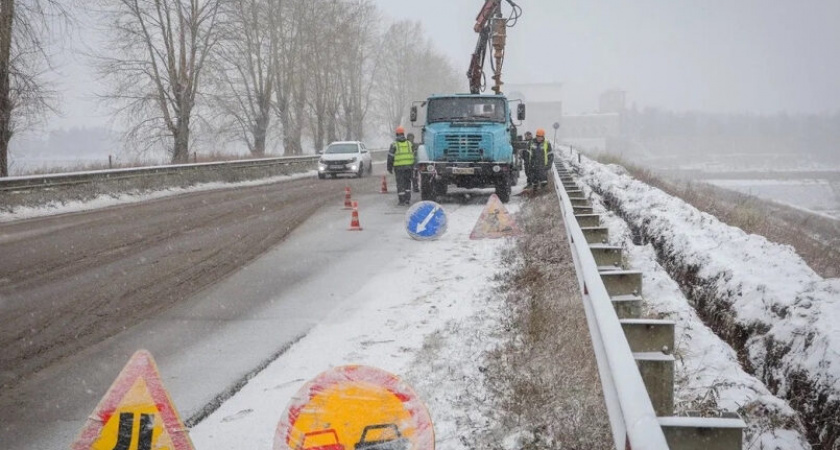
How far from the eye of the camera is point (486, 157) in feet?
51.8

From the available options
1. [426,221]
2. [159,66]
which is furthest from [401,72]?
[426,221]

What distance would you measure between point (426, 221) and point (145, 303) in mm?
5137

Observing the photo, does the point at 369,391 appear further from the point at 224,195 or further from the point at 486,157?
the point at 224,195

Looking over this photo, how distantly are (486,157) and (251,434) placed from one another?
12.6 metres

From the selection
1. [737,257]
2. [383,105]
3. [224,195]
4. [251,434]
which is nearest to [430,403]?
[251,434]

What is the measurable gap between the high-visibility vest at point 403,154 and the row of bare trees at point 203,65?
1046 cm

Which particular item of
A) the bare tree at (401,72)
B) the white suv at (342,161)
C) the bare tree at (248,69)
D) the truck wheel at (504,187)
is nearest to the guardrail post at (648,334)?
the truck wheel at (504,187)

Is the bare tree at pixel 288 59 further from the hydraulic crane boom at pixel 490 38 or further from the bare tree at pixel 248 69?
the hydraulic crane boom at pixel 490 38

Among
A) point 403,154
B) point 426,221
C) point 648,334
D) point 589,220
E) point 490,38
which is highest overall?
point 490,38

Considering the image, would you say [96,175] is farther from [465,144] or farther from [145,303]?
[145,303]

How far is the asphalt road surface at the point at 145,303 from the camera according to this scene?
4578 mm

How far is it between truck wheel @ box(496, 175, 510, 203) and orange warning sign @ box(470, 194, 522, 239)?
504 centimetres

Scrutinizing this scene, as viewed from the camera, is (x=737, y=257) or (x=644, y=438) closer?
(x=644, y=438)

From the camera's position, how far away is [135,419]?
2766 mm
